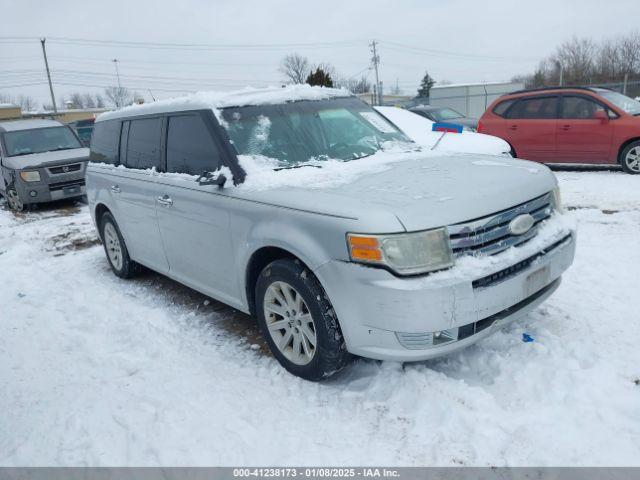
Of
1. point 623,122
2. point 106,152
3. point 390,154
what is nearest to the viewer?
point 390,154

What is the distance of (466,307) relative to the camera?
2648 mm

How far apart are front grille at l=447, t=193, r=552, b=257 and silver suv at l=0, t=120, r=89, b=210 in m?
9.95

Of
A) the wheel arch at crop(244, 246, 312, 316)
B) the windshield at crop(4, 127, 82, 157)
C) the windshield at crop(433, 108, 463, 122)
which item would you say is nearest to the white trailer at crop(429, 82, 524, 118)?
the windshield at crop(433, 108, 463, 122)

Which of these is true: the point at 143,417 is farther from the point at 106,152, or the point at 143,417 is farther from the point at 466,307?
the point at 106,152

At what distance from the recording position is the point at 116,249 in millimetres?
5664

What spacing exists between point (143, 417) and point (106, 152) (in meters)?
3.47

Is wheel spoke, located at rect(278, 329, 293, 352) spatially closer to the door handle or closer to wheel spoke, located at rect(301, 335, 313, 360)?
wheel spoke, located at rect(301, 335, 313, 360)

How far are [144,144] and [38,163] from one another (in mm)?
7182

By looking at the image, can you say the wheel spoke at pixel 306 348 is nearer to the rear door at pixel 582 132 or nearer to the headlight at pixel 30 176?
the rear door at pixel 582 132

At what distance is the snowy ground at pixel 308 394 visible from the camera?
2.58m

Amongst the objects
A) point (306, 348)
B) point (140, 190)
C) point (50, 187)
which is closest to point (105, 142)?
point (140, 190)

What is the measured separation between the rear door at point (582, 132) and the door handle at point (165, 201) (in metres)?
8.05

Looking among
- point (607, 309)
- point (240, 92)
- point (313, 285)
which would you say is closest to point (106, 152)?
point (240, 92)

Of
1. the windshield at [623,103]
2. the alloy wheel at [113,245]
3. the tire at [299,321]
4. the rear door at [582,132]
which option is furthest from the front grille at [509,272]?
the windshield at [623,103]
